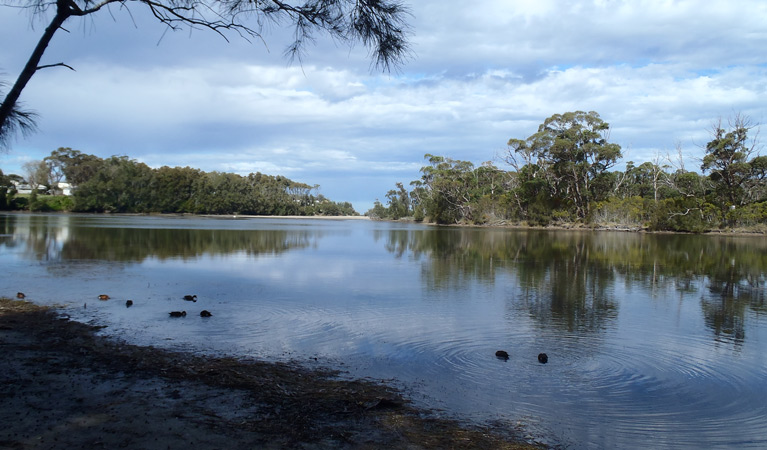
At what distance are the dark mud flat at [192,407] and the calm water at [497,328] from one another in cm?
57

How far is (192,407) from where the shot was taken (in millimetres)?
4398

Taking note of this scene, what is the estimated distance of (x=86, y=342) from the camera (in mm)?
6508

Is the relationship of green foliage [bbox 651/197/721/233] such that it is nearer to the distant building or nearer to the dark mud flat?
the dark mud flat

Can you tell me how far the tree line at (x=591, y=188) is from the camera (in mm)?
43594

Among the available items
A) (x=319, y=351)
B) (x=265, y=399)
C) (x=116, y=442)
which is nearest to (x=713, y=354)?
(x=319, y=351)

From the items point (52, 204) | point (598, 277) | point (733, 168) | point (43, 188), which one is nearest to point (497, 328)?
point (598, 277)

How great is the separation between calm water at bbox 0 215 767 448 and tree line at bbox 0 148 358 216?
228 feet

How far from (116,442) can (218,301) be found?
21.7ft

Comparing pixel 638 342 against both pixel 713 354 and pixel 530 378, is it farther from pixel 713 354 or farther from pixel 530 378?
pixel 530 378

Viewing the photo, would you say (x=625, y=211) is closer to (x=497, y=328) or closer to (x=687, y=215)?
(x=687, y=215)

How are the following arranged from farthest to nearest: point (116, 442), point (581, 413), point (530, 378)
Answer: point (530, 378) → point (581, 413) → point (116, 442)

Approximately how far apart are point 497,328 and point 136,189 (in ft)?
286

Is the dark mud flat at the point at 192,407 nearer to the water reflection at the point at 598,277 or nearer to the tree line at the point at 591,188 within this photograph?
the water reflection at the point at 598,277

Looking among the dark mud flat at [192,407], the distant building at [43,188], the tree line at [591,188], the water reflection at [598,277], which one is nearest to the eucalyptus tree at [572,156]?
the tree line at [591,188]
